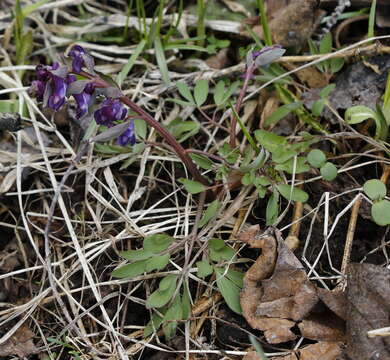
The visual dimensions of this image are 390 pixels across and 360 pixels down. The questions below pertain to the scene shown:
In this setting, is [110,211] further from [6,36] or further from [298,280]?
[6,36]

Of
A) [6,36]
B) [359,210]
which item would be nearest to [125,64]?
[6,36]

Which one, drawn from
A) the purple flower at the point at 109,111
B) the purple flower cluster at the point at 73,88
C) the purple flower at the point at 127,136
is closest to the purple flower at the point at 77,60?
the purple flower cluster at the point at 73,88

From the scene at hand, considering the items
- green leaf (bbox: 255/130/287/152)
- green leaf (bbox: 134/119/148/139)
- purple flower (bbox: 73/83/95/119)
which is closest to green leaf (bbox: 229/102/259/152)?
green leaf (bbox: 255/130/287/152)

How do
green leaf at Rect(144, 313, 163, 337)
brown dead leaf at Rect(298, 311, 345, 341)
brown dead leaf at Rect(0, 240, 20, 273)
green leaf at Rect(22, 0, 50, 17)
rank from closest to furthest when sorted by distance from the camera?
brown dead leaf at Rect(298, 311, 345, 341), green leaf at Rect(144, 313, 163, 337), brown dead leaf at Rect(0, 240, 20, 273), green leaf at Rect(22, 0, 50, 17)

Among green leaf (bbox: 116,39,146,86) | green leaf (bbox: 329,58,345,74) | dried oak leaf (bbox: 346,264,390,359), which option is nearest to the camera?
dried oak leaf (bbox: 346,264,390,359)

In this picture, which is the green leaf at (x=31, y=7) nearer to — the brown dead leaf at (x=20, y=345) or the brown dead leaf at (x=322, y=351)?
the brown dead leaf at (x=20, y=345)

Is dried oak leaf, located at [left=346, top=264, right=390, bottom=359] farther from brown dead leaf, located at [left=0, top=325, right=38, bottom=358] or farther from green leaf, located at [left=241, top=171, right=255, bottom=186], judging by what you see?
brown dead leaf, located at [left=0, top=325, right=38, bottom=358]

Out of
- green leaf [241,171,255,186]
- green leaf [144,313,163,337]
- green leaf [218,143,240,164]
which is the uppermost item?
green leaf [218,143,240,164]

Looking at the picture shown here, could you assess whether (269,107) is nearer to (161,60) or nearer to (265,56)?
(265,56)
